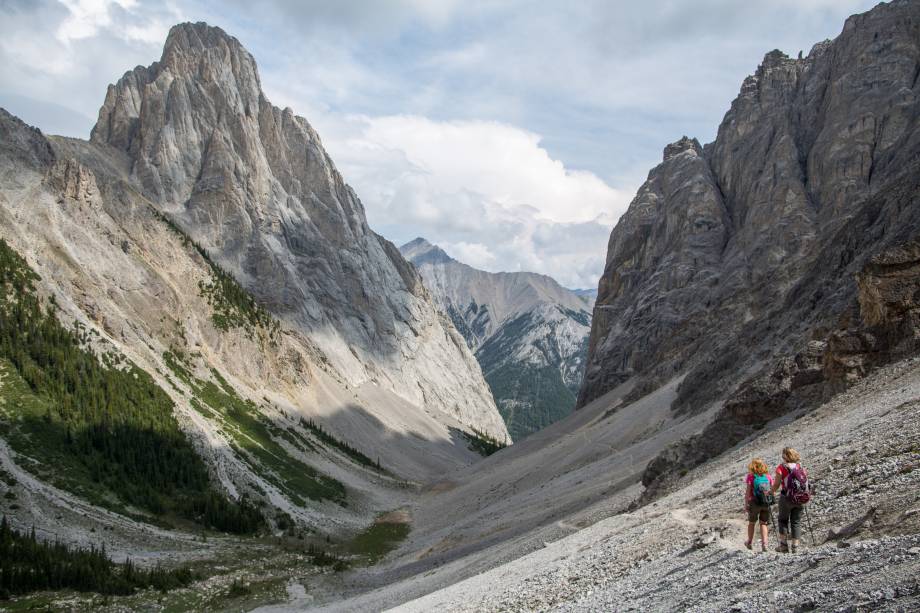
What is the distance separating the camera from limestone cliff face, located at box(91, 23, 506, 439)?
138 meters

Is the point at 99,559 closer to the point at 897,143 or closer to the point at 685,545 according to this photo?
the point at 685,545

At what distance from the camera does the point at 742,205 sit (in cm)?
12412

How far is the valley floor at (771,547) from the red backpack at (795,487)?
0.80 metres

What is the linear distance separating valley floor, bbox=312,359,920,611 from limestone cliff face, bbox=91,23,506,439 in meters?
118

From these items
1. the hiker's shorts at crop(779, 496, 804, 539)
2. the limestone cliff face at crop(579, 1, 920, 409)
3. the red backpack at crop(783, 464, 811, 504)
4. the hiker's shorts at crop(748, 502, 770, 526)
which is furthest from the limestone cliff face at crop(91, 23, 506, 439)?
the hiker's shorts at crop(779, 496, 804, 539)

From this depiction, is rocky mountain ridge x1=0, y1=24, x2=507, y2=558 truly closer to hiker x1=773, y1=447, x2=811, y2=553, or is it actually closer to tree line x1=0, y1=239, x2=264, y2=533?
tree line x1=0, y1=239, x2=264, y2=533

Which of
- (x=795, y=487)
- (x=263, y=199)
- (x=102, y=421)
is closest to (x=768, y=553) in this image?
(x=795, y=487)

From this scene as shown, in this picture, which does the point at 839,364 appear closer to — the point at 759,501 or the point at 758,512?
the point at 758,512

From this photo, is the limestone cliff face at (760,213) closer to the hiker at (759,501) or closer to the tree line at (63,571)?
the tree line at (63,571)

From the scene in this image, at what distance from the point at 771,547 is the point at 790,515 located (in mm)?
821

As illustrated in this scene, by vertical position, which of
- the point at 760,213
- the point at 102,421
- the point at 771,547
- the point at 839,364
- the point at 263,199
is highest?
the point at 263,199

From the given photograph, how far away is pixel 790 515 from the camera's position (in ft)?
48.6

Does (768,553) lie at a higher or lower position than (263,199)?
lower

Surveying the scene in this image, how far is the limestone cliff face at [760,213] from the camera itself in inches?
3078
